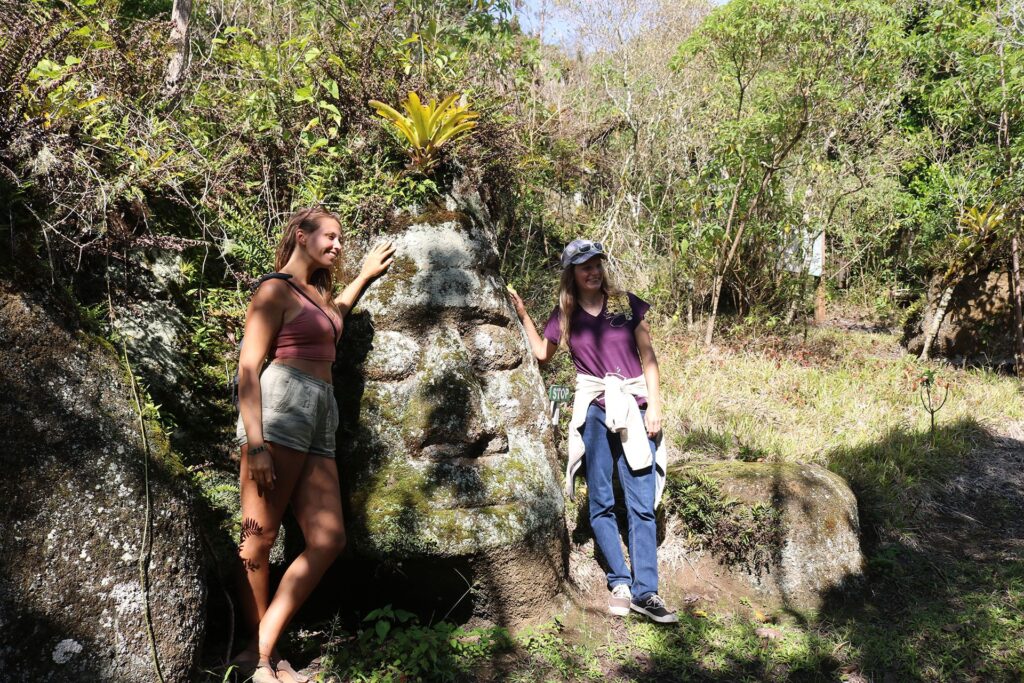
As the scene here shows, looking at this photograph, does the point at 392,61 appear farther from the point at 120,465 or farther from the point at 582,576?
the point at 582,576

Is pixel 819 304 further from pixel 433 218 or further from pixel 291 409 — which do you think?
pixel 291 409

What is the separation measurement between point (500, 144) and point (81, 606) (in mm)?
3945

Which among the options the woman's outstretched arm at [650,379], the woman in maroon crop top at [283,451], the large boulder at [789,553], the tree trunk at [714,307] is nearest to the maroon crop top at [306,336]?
the woman in maroon crop top at [283,451]

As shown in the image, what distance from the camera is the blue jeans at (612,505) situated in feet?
13.2

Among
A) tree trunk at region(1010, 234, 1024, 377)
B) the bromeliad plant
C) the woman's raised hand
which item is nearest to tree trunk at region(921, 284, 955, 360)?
tree trunk at region(1010, 234, 1024, 377)

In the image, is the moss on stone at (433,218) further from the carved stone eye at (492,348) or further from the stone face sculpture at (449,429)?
the carved stone eye at (492,348)

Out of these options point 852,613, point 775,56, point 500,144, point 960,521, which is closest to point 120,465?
point 500,144

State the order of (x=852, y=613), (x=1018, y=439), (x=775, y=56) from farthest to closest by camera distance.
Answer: (x=775, y=56), (x=1018, y=439), (x=852, y=613)

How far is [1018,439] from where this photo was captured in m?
6.52

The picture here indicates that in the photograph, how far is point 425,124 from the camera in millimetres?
4164

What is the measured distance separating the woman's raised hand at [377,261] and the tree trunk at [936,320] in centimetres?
798

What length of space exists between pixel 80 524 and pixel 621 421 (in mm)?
2799

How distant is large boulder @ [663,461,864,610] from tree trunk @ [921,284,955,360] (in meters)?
5.30

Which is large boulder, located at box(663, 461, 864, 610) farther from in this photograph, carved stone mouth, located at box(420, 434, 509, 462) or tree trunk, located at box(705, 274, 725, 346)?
tree trunk, located at box(705, 274, 725, 346)
